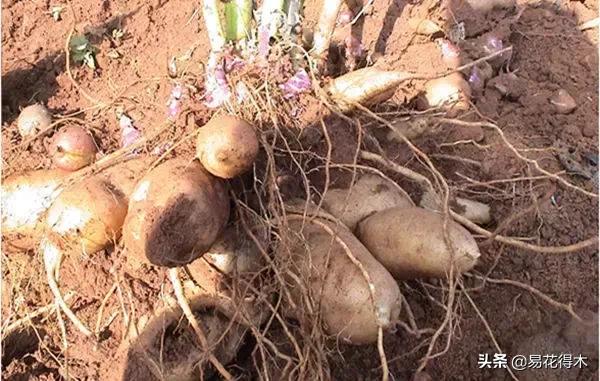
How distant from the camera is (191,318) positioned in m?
1.57

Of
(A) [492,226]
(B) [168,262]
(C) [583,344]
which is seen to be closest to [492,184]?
(A) [492,226]

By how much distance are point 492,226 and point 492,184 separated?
0.13m

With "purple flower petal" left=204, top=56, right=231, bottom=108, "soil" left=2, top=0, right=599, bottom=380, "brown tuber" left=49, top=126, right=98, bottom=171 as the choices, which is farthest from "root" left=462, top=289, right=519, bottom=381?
"brown tuber" left=49, top=126, right=98, bottom=171

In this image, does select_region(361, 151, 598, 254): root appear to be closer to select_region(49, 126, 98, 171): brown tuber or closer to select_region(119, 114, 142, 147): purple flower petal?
select_region(119, 114, 142, 147): purple flower petal

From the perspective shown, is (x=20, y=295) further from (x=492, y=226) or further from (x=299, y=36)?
(x=492, y=226)

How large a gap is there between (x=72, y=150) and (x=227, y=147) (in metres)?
0.53

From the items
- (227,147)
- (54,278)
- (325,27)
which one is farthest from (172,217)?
(325,27)

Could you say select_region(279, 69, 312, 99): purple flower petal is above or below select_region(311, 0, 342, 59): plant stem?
below

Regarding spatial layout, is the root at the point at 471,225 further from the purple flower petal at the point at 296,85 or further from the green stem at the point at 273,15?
the green stem at the point at 273,15

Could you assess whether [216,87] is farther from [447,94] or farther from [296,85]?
[447,94]

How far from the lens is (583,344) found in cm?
162

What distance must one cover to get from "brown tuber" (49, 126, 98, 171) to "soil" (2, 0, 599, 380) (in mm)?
56

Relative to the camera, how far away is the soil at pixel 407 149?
5.37 feet

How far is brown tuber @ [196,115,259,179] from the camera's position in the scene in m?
1.49
